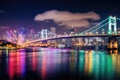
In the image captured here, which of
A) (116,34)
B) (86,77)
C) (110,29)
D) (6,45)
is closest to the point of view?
(86,77)

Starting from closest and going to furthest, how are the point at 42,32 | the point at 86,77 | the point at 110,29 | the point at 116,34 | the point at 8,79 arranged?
the point at 8,79, the point at 86,77, the point at 116,34, the point at 110,29, the point at 42,32

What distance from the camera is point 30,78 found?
15070mm

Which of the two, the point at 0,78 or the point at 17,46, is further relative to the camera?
the point at 17,46

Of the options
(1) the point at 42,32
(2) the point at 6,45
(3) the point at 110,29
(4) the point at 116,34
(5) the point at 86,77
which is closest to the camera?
(5) the point at 86,77

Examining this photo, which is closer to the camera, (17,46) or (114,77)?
(114,77)

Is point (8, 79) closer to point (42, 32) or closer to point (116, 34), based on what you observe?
point (116, 34)

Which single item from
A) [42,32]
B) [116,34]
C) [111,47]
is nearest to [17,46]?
[42,32]

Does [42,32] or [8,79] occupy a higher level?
[42,32]

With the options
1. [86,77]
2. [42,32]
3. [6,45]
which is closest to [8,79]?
[86,77]

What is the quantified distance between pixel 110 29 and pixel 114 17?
2635 mm

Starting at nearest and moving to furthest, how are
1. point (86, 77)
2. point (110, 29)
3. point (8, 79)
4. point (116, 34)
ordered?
point (8, 79) → point (86, 77) → point (116, 34) → point (110, 29)

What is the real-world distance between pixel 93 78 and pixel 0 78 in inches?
180

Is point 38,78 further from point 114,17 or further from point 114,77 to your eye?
point 114,17

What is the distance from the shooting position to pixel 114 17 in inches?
2130
